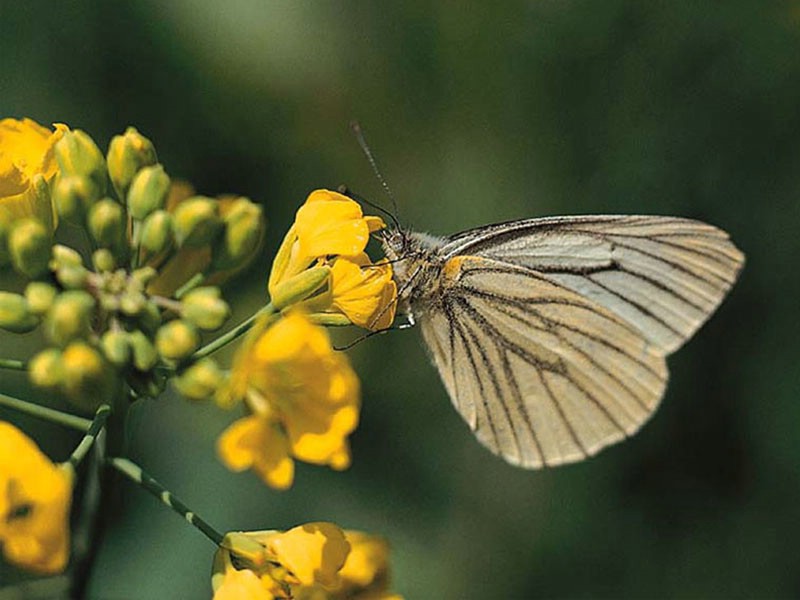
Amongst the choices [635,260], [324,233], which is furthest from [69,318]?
[635,260]

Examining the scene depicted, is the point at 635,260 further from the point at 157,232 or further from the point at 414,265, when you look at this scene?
the point at 157,232

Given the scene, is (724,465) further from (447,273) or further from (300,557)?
(300,557)

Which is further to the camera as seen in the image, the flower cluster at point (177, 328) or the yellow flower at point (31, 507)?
the flower cluster at point (177, 328)

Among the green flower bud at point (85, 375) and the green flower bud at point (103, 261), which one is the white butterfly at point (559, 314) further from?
the green flower bud at point (85, 375)

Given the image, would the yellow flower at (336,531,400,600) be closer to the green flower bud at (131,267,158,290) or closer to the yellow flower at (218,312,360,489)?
the yellow flower at (218,312,360,489)

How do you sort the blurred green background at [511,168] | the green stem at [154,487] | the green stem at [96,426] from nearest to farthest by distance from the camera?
the green stem at [96,426] → the green stem at [154,487] → the blurred green background at [511,168]

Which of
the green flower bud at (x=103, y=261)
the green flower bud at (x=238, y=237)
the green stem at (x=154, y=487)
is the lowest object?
the green stem at (x=154, y=487)

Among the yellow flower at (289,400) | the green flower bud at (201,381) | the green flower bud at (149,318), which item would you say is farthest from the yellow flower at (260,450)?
the green flower bud at (149,318)
